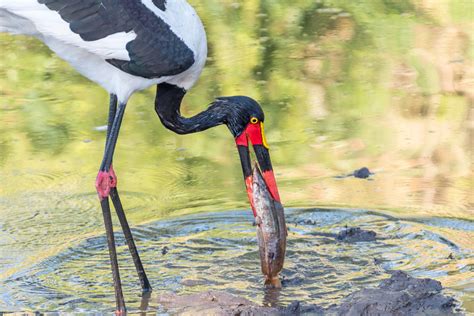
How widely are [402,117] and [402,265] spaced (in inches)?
113

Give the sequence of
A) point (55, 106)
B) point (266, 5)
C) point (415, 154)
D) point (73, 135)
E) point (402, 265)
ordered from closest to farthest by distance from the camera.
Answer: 1. point (402, 265)
2. point (415, 154)
3. point (73, 135)
4. point (55, 106)
5. point (266, 5)

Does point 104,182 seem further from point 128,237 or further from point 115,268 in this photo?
point 115,268

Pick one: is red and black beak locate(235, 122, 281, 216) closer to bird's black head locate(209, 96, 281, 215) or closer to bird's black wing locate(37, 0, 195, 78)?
bird's black head locate(209, 96, 281, 215)

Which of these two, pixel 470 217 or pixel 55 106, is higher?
pixel 470 217

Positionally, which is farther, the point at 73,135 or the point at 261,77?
the point at 261,77

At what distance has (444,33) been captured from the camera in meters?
11.7

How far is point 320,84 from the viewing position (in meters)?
10.4

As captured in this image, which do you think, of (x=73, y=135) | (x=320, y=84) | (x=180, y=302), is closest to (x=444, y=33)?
(x=320, y=84)

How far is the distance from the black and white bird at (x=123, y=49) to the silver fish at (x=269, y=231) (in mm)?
55

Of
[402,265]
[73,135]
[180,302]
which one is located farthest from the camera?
[73,135]

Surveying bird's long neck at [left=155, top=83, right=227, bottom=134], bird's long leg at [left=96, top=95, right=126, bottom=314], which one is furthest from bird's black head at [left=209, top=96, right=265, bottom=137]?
bird's long leg at [left=96, top=95, right=126, bottom=314]

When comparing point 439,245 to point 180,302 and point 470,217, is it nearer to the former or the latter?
point 470,217

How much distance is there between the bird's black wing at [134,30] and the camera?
21.3ft

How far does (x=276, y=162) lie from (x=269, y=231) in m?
2.09
